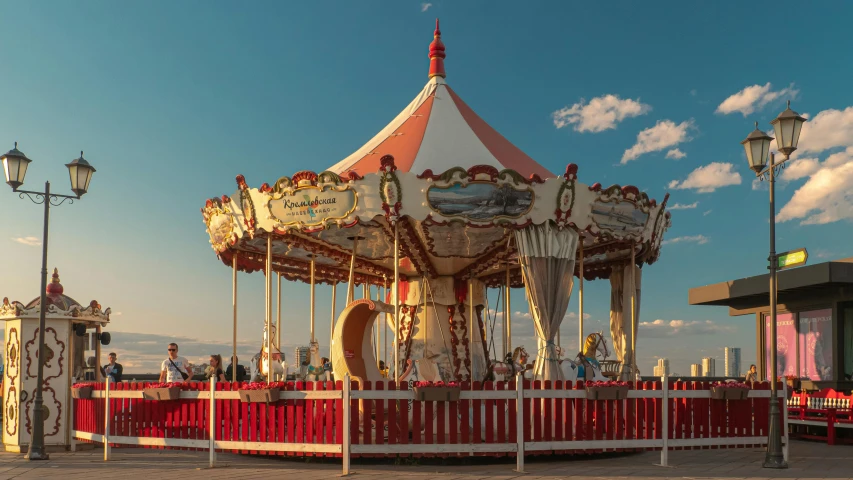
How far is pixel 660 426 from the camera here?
36.0ft

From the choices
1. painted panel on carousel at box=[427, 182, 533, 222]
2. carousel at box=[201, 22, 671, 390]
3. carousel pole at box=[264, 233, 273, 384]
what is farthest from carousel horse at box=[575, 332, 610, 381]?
carousel pole at box=[264, 233, 273, 384]

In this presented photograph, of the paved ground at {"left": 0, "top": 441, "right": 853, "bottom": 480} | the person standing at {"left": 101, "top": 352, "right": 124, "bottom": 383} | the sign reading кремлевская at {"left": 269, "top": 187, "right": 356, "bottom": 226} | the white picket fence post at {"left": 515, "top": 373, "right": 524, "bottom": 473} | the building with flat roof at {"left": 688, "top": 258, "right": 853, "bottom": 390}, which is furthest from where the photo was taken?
the building with flat roof at {"left": 688, "top": 258, "right": 853, "bottom": 390}

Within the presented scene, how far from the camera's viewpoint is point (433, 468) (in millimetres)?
10297

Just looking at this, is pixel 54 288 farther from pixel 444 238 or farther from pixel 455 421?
pixel 455 421

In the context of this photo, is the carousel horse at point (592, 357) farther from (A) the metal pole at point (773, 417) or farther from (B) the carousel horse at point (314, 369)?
(B) the carousel horse at point (314, 369)

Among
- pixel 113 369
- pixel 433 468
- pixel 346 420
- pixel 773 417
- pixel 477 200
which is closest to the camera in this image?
pixel 346 420

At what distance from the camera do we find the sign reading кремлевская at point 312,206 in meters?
12.2

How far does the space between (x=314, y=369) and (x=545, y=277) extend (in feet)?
14.2

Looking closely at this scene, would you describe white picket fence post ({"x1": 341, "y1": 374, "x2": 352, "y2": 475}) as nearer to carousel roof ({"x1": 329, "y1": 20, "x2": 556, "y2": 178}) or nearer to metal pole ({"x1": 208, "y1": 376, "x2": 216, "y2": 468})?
metal pole ({"x1": 208, "y1": 376, "x2": 216, "y2": 468})

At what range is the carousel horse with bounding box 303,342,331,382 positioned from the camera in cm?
1348

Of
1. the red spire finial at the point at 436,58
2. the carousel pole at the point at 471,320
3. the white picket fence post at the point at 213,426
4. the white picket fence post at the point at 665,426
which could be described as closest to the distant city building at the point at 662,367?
the white picket fence post at the point at 665,426

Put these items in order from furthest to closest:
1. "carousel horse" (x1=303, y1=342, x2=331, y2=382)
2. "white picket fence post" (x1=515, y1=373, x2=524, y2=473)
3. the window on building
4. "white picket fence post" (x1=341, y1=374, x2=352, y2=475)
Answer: the window on building < "carousel horse" (x1=303, y1=342, x2=331, y2=382) < "white picket fence post" (x1=515, y1=373, x2=524, y2=473) < "white picket fence post" (x1=341, y1=374, x2=352, y2=475)

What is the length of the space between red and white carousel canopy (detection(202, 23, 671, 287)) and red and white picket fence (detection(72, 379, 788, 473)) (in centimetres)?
279

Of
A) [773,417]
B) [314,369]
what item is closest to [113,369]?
[314,369]
